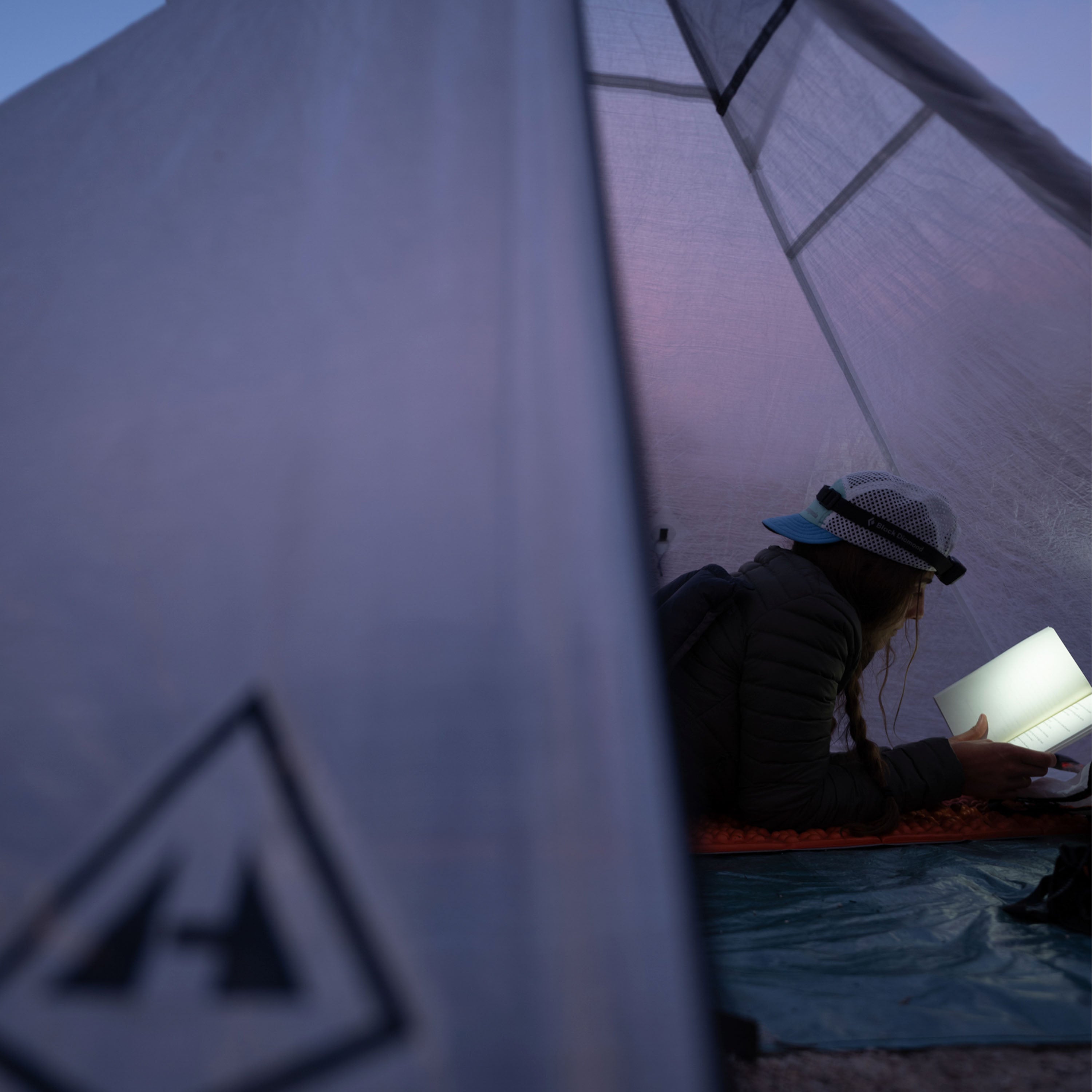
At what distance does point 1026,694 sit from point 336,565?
1300mm

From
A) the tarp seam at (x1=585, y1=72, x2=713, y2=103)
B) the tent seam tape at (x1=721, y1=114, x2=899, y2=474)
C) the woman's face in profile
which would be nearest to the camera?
the woman's face in profile

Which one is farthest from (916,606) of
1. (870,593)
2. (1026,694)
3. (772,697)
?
(772,697)

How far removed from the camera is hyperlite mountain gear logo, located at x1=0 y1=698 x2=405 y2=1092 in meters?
0.35

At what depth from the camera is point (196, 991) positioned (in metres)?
0.37

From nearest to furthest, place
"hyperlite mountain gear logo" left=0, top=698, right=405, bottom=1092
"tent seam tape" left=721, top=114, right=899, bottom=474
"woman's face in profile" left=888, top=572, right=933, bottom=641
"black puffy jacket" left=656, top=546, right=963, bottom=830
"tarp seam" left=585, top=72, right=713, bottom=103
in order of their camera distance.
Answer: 1. "hyperlite mountain gear logo" left=0, top=698, right=405, bottom=1092
2. "black puffy jacket" left=656, top=546, right=963, bottom=830
3. "woman's face in profile" left=888, top=572, right=933, bottom=641
4. "tarp seam" left=585, top=72, right=713, bottom=103
5. "tent seam tape" left=721, top=114, right=899, bottom=474

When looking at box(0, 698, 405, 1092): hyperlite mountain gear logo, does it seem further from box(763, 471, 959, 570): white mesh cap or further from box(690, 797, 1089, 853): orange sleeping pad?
box(763, 471, 959, 570): white mesh cap

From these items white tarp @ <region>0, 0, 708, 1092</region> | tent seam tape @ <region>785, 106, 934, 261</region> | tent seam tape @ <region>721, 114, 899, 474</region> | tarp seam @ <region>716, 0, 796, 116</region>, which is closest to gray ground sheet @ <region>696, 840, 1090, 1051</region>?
white tarp @ <region>0, 0, 708, 1092</region>

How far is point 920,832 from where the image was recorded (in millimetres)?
1199

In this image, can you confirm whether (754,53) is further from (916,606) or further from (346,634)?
(346,634)

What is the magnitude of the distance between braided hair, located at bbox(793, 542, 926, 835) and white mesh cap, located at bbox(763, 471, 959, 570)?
0.07 feet

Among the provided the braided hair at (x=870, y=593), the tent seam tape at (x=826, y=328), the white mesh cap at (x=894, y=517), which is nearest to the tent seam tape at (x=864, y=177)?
the tent seam tape at (x=826, y=328)

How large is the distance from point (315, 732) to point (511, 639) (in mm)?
122

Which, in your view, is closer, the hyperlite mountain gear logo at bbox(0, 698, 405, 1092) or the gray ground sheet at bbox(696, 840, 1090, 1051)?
the hyperlite mountain gear logo at bbox(0, 698, 405, 1092)

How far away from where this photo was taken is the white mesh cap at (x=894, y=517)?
117cm
